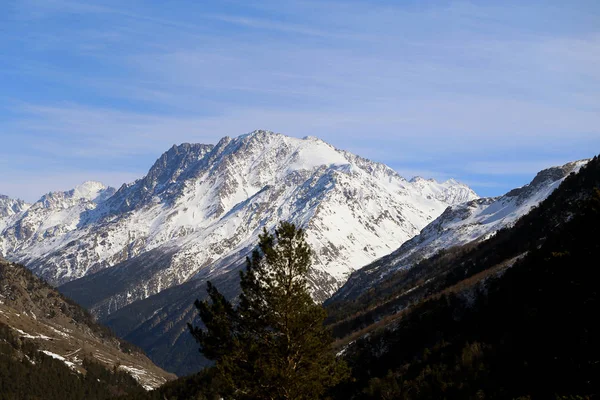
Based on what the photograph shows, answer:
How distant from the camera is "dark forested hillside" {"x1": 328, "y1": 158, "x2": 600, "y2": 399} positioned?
32688 mm

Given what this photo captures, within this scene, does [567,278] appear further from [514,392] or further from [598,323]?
[514,392]

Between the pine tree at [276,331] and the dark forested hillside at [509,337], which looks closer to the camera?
the dark forested hillside at [509,337]

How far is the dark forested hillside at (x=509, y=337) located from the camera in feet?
107

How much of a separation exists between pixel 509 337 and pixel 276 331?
4710 cm

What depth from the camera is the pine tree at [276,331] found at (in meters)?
39.2

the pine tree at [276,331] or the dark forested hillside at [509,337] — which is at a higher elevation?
the pine tree at [276,331]

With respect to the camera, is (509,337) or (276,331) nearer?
(276,331)

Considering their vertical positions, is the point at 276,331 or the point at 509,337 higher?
the point at 276,331

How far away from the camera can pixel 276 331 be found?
135 feet

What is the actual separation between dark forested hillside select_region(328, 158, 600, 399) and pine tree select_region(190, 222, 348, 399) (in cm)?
1550

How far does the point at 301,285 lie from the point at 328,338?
439 cm

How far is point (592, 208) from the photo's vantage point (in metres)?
32.3

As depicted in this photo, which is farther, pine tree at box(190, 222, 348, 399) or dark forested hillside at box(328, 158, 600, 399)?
pine tree at box(190, 222, 348, 399)

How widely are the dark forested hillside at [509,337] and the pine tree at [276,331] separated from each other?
15.5m
